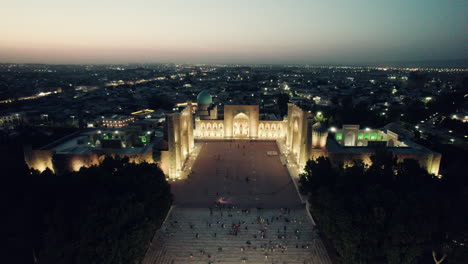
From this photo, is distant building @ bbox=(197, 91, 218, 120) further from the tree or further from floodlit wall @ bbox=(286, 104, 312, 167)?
the tree

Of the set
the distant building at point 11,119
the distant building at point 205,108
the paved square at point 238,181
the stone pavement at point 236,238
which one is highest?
the distant building at point 205,108

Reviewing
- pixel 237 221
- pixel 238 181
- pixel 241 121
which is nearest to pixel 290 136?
pixel 241 121

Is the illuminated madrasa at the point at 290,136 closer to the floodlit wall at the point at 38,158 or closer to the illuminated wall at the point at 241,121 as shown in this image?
the illuminated wall at the point at 241,121

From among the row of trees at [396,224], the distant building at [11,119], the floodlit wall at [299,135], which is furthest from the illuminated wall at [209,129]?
the distant building at [11,119]

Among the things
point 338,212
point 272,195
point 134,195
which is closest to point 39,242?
point 134,195

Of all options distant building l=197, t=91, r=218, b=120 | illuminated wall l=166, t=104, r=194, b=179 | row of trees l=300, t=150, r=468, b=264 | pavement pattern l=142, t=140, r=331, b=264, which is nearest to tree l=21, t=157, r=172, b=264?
pavement pattern l=142, t=140, r=331, b=264

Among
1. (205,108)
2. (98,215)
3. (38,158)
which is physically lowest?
(38,158)

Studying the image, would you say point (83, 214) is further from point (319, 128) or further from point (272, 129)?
point (272, 129)
